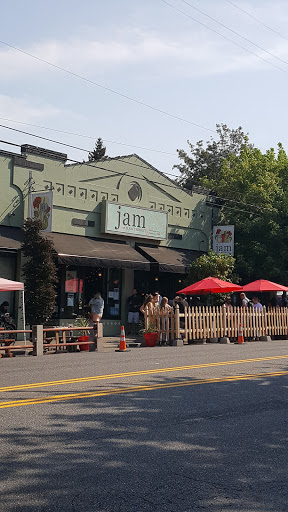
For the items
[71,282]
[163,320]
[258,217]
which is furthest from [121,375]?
[258,217]

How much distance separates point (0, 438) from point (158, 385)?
4.25 metres

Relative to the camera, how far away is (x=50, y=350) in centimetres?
1988

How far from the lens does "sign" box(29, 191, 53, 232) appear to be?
22938 mm

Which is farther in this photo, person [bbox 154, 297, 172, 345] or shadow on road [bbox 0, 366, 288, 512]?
person [bbox 154, 297, 172, 345]

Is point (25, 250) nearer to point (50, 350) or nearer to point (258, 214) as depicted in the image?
point (50, 350)

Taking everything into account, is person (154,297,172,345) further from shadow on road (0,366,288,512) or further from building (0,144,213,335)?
shadow on road (0,366,288,512)

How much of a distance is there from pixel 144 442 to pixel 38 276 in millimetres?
15223

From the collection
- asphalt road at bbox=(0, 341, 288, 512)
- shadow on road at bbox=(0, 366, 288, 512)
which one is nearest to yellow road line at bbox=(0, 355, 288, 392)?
asphalt road at bbox=(0, 341, 288, 512)

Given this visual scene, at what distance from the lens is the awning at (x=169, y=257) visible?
1070 inches

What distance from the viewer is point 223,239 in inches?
1253

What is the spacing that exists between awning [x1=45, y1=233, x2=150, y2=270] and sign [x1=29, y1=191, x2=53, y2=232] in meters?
0.99

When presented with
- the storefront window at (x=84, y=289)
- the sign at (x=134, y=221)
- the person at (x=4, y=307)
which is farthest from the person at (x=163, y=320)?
the sign at (x=134, y=221)

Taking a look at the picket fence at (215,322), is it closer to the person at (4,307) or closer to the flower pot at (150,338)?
the flower pot at (150,338)

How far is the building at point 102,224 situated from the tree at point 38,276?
1.12 m
